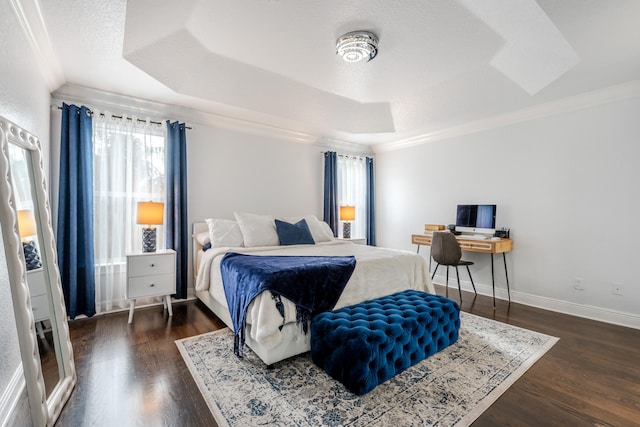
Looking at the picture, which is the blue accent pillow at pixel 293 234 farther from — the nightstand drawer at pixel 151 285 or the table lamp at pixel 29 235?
the table lamp at pixel 29 235

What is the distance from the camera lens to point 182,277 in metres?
3.58

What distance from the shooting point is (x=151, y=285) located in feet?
9.89

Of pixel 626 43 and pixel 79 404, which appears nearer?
pixel 79 404

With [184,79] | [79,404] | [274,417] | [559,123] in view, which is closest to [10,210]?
[79,404]

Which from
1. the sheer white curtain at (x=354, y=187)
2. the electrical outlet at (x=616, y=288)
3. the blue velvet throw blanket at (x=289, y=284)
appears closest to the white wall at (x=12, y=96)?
the blue velvet throw blanket at (x=289, y=284)

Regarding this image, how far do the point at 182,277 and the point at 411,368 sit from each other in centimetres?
280

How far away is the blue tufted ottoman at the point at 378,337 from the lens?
1.76m

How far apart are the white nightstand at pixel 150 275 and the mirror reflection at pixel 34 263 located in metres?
1.14

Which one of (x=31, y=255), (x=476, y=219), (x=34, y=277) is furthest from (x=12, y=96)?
(x=476, y=219)

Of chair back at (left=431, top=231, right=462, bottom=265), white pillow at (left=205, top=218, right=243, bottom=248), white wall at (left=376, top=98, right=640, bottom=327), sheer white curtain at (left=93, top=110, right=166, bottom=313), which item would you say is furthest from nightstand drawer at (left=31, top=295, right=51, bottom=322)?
white wall at (left=376, top=98, right=640, bottom=327)

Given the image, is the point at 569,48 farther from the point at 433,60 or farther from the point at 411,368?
the point at 411,368

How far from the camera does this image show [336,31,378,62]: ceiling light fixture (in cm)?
229

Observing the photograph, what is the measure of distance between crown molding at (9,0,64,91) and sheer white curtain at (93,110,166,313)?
1.60 feet

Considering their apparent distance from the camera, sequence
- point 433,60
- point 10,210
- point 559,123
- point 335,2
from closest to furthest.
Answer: point 10,210 < point 335,2 < point 433,60 < point 559,123
